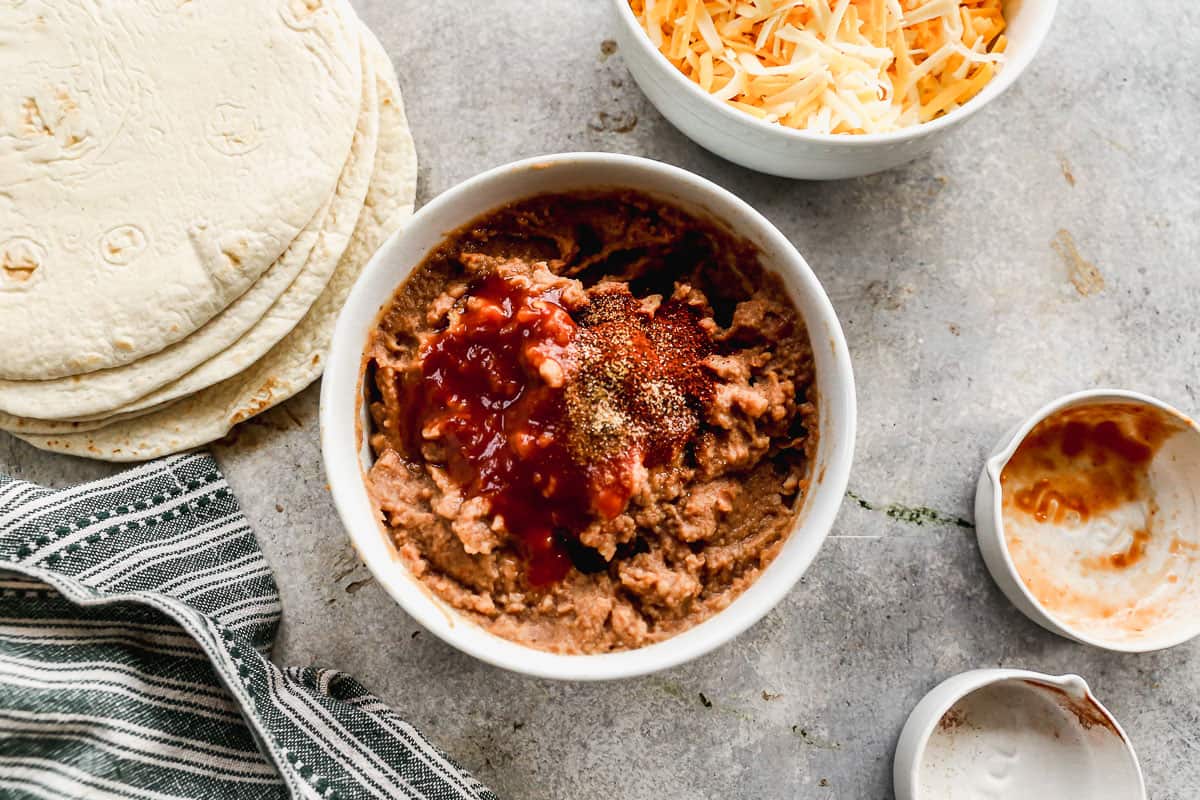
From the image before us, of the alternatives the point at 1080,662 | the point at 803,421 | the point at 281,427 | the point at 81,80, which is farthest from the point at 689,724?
the point at 81,80

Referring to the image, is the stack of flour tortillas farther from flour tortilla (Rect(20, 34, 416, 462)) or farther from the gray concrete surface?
the gray concrete surface

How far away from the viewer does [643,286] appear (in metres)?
2.14

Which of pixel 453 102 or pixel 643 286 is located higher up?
pixel 453 102

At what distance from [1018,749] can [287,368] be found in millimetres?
2104

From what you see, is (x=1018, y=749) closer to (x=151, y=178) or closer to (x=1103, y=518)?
(x=1103, y=518)

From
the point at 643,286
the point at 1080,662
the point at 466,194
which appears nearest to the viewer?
the point at 466,194

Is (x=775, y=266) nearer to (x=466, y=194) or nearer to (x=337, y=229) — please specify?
(x=466, y=194)

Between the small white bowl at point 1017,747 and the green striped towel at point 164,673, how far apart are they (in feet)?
3.78

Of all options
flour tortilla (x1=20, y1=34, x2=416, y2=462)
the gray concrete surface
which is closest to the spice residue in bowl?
the gray concrete surface

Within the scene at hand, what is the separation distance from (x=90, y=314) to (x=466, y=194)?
0.94m

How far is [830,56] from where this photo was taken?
2148 millimetres

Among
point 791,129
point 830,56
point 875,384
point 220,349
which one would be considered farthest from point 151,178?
point 875,384

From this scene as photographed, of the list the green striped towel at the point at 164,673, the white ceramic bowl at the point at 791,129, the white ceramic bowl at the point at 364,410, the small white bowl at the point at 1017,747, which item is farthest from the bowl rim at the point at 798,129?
the green striped towel at the point at 164,673

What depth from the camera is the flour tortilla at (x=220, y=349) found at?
7.23ft
